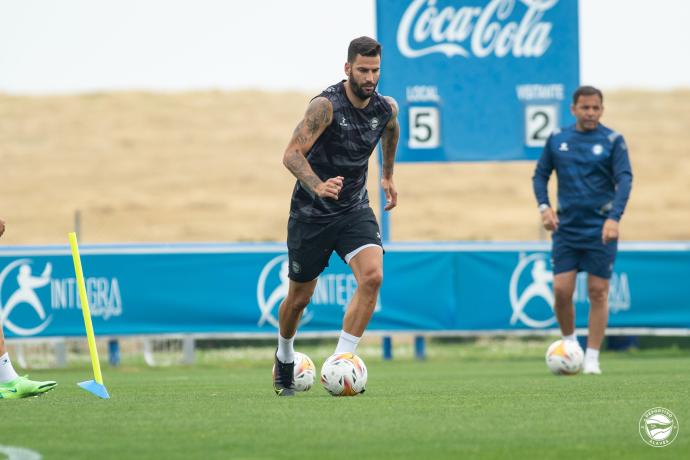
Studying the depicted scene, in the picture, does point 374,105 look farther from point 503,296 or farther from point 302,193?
point 503,296

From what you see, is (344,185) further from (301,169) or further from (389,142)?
(389,142)

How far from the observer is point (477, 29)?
17.0m

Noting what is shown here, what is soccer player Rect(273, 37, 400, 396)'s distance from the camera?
840cm

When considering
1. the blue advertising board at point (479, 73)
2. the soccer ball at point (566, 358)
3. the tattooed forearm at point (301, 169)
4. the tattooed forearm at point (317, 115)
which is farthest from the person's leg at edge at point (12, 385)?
the blue advertising board at point (479, 73)

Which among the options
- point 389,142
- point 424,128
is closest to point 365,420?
point 389,142

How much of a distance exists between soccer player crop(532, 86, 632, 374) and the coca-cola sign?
18.8ft

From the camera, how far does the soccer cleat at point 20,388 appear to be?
27.5 ft

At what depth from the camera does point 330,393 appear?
847 cm

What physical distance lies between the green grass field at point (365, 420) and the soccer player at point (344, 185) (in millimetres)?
684

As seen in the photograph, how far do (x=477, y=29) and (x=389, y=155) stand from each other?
8.02 meters

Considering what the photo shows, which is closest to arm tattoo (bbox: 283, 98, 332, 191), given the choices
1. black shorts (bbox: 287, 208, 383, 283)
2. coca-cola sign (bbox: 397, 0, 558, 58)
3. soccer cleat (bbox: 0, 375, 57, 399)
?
black shorts (bbox: 287, 208, 383, 283)

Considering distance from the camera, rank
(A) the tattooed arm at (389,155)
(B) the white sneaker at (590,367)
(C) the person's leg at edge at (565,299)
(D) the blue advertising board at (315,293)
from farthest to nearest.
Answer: (D) the blue advertising board at (315,293), (B) the white sneaker at (590,367), (C) the person's leg at edge at (565,299), (A) the tattooed arm at (389,155)

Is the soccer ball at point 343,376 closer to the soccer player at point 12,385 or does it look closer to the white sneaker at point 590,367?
the soccer player at point 12,385

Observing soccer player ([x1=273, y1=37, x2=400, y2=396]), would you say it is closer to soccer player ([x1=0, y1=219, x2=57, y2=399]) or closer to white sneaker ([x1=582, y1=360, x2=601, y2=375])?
soccer player ([x1=0, y1=219, x2=57, y2=399])
